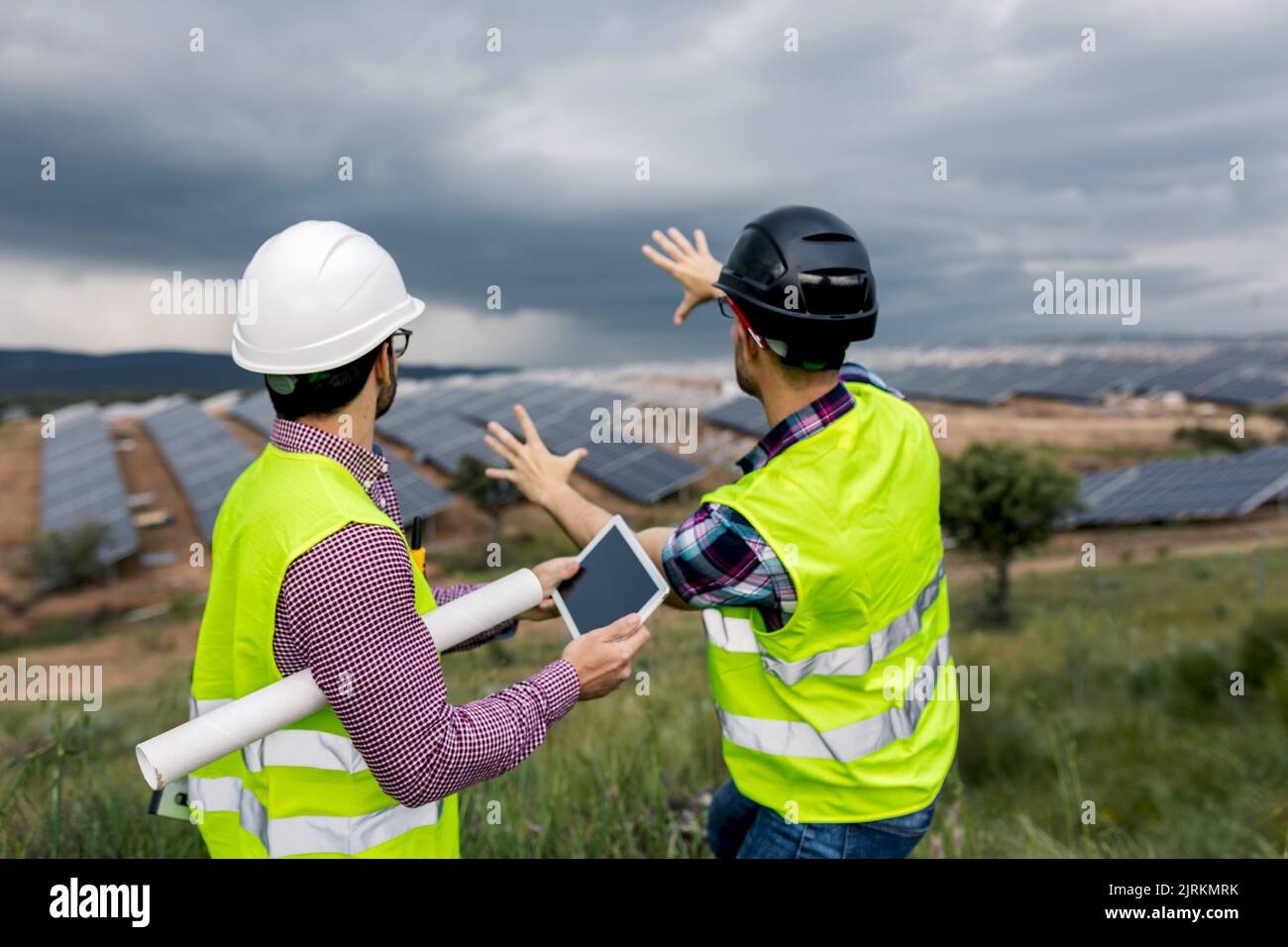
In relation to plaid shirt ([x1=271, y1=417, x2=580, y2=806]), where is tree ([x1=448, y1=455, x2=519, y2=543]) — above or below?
below

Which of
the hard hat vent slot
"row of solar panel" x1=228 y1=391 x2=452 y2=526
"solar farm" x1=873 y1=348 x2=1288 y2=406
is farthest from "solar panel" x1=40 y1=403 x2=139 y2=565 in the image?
"solar farm" x1=873 y1=348 x2=1288 y2=406

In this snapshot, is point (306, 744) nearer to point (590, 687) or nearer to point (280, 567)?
point (280, 567)

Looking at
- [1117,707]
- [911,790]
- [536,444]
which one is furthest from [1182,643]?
[536,444]

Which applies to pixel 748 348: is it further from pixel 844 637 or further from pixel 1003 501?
pixel 1003 501

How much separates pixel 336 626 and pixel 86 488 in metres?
24.7

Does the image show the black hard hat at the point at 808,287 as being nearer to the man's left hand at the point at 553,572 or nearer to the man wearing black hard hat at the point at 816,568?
the man wearing black hard hat at the point at 816,568

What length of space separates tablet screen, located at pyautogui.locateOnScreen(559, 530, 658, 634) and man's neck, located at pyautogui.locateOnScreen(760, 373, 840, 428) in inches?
20.6

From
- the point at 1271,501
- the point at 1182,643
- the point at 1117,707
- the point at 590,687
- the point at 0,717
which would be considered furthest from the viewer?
the point at 1271,501

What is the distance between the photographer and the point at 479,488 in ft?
71.6

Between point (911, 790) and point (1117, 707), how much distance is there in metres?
7.11

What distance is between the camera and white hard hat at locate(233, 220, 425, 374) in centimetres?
187

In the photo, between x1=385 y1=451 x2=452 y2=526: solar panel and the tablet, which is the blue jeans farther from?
x1=385 y1=451 x2=452 y2=526: solar panel

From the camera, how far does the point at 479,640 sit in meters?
2.37

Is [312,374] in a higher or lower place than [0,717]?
higher
